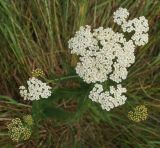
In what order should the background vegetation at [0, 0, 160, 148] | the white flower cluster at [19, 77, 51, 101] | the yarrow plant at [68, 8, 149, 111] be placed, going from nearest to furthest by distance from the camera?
the yarrow plant at [68, 8, 149, 111] < the white flower cluster at [19, 77, 51, 101] < the background vegetation at [0, 0, 160, 148]

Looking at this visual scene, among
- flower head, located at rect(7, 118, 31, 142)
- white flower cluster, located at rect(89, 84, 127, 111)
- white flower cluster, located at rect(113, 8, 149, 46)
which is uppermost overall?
white flower cluster, located at rect(113, 8, 149, 46)

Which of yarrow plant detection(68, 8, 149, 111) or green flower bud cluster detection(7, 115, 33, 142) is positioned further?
green flower bud cluster detection(7, 115, 33, 142)

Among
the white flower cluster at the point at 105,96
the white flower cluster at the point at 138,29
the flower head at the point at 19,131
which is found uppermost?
the white flower cluster at the point at 138,29

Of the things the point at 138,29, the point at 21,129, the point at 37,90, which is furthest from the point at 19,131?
the point at 138,29

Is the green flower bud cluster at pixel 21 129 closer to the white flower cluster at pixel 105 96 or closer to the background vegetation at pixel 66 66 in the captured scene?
the background vegetation at pixel 66 66

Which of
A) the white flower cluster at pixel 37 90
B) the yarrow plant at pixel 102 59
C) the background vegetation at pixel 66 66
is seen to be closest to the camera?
the yarrow plant at pixel 102 59

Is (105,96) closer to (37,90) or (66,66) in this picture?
(37,90)

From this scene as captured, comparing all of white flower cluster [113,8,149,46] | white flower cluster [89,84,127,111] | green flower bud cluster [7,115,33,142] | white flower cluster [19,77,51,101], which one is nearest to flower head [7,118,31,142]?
green flower bud cluster [7,115,33,142]

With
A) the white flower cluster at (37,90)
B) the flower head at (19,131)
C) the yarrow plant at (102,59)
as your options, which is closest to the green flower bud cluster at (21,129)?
the flower head at (19,131)

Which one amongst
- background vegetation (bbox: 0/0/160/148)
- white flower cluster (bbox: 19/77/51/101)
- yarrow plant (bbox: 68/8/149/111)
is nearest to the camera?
yarrow plant (bbox: 68/8/149/111)

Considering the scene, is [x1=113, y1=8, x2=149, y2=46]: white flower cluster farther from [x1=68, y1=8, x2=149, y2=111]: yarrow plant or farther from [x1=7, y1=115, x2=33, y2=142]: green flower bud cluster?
[x1=7, y1=115, x2=33, y2=142]: green flower bud cluster
